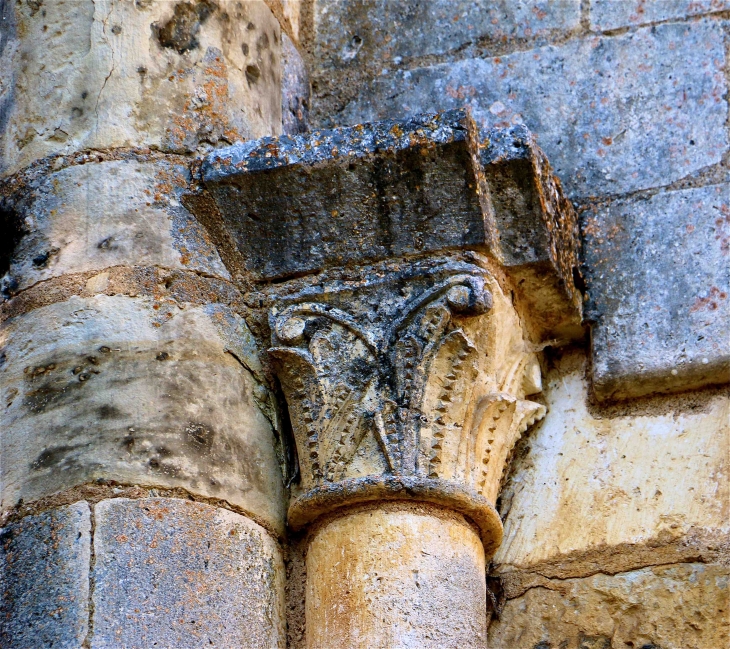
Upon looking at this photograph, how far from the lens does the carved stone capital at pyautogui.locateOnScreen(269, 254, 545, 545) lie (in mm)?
2734

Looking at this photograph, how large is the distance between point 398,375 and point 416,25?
1.07 meters

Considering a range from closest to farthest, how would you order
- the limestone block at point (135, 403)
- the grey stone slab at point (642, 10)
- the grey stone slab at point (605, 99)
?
the limestone block at point (135, 403), the grey stone slab at point (605, 99), the grey stone slab at point (642, 10)

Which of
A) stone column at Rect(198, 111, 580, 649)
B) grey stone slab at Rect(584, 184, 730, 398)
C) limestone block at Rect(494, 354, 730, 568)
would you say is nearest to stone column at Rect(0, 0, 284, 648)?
stone column at Rect(198, 111, 580, 649)

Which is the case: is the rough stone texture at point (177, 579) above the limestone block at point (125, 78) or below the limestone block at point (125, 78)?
below

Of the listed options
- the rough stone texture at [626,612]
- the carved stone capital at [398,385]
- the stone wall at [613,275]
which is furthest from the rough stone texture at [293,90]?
the rough stone texture at [626,612]

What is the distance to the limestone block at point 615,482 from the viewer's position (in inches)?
113

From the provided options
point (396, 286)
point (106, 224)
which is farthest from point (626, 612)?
point (106, 224)

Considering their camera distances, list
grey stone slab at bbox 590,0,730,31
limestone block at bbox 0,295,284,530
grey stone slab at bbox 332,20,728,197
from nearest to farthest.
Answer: limestone block at bbox 0,295,284,530
grey stone slab at bbox 332,20,728,197
grey stone slab at bbox 590,0,730,31

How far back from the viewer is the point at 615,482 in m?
2.94

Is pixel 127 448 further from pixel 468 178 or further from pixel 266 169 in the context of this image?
pixel 468 178

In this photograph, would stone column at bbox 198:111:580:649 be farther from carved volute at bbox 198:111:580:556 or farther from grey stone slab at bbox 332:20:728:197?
grey stone slab at bbox 332:20:728:197

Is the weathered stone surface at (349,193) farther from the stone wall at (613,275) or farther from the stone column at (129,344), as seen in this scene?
the stone wall at (613,275)

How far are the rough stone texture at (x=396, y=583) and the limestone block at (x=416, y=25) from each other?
1.25 metres

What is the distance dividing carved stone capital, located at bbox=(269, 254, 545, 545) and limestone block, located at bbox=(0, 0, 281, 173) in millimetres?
495
